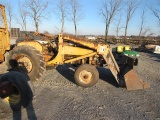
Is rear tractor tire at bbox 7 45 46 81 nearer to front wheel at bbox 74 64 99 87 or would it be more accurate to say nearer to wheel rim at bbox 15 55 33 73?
wheel rim at bbox 15 55 33 73

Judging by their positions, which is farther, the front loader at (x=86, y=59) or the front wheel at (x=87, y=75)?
the front wheel at (x=87, y=75)

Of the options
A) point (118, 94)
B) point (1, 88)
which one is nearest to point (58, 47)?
point (118, 94)

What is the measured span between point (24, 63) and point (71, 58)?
1.70 meters

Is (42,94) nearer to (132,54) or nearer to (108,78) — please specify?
(108,78)

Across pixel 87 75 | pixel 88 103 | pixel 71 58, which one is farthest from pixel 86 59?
pixel 88 103

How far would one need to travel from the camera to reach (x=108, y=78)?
8047mm

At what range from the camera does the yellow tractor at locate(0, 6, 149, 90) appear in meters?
6.33

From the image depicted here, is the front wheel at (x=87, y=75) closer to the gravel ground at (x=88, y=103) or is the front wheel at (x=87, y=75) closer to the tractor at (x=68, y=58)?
the tractor at (x=68, y=58)

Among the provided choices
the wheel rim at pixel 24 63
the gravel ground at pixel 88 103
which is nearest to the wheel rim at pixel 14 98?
the gravel ground at pixel 88 103

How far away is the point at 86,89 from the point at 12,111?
8.83ft

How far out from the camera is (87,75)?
21.7 ft

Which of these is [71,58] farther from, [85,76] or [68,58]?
[85,76]

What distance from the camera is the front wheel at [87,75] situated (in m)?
6.57

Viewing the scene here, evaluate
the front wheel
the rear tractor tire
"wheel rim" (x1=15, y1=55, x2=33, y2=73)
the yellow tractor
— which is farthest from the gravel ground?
"wheel rim" (x1=15, y1=55, x2=33, y2=73)
